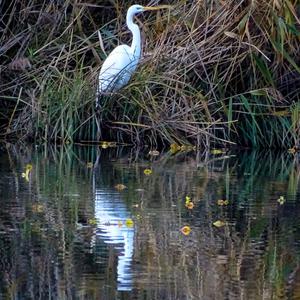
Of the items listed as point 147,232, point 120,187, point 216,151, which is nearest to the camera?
point 147,232

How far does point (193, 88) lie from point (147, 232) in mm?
6450

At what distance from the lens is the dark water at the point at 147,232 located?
557 centimetres

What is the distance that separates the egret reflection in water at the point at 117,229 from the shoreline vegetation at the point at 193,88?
4308 mm

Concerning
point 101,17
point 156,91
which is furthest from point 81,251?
point 101,17

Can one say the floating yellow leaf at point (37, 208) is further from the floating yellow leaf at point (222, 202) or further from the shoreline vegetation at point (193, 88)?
the shoreline vegetation at point (193, 88)

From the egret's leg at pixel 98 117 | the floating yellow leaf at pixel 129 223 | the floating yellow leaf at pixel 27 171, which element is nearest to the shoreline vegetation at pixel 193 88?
the egret's leg at pixel 98 117

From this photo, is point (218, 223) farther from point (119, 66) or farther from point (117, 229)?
point (119, 66)

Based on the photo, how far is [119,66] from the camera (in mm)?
13742

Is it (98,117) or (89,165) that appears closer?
(89,165)

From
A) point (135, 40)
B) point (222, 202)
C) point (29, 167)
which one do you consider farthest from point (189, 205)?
point (135, 40)

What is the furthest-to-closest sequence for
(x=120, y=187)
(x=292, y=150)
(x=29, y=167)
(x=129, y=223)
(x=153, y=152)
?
(x=292, y=150) < (x=153, y=152) < (x=29, y=167) < (x=120, y=187) < (x=129, y=223)

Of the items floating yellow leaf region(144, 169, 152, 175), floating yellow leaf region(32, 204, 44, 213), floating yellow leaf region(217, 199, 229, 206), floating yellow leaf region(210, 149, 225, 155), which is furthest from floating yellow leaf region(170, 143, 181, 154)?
floating yellow leaf region(32, 204, 44, 213)

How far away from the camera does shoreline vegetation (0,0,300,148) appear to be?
13352mm

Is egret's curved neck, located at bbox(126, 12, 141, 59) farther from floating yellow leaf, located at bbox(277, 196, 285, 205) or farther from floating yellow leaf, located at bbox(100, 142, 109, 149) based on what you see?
floating yellow leaf, located at bbox(277, 196, 285, 205)
